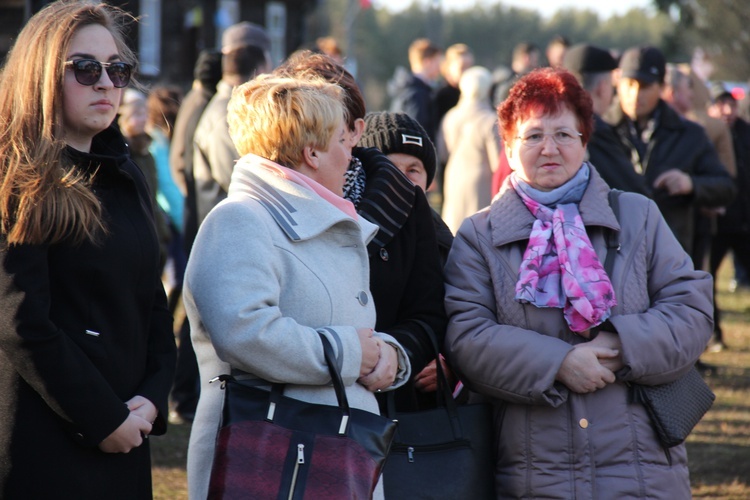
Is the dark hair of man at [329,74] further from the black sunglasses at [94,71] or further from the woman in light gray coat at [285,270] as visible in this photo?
the black sunglasses at [94,71]

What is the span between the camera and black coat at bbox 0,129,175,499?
2467 millimetres

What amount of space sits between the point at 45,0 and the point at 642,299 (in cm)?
288

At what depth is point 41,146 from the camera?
2555 mm

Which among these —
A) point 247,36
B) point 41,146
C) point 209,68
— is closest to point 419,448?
point 41,146

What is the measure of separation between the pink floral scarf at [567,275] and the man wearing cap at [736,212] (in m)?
5.48

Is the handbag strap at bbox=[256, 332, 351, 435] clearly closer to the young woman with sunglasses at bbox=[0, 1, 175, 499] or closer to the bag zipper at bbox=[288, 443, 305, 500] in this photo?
the bag zipper at bbox=[288, 443, 305, 500]

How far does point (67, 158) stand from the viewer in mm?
2652

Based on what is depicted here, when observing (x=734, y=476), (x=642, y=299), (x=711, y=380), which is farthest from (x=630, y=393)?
(x=711, y=380)

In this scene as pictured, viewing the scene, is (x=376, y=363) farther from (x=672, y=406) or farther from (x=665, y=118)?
(x=665, y=118)

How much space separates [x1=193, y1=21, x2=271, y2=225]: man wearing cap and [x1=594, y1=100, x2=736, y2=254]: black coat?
2123 mm

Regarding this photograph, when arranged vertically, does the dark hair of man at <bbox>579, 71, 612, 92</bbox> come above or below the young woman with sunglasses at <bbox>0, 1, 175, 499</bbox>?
above

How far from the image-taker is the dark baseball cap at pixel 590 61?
5.63m

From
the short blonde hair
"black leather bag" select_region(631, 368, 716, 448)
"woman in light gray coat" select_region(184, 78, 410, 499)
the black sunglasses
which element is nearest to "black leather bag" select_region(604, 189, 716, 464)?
"black leather bag" select_region(631, 368, 716, 448)

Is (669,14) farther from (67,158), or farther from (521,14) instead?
(521,14)
